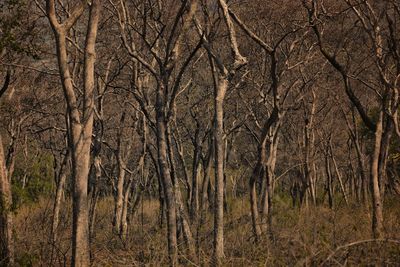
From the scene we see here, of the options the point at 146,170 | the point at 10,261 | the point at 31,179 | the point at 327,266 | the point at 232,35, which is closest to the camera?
the point at 327,266

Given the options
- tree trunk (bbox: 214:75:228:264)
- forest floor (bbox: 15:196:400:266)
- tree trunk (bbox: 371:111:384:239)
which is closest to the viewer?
forest floor (bbox: 15:196:400:266)

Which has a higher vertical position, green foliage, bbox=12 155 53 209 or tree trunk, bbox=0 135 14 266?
green foliage, bbox=12 155 53 209

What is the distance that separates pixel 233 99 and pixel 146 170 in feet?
31.1

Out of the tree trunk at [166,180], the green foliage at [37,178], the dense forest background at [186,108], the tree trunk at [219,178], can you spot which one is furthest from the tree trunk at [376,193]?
the green foliage at [37,178]

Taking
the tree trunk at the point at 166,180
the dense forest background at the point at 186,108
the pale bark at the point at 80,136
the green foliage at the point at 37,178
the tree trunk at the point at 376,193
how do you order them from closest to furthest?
the pale bark at the point at 80,136 < the dense forest background at the point at 186,108 < the tree trunk at the point at 166,180 < the tree trunk at the point at 376,193 < the green foliage at the point at 37,178

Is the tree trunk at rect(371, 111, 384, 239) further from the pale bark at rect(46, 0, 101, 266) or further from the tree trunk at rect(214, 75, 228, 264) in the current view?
the pale bark at rect(46, 0, 101, 266)

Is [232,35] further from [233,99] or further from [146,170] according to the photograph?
[146,170]

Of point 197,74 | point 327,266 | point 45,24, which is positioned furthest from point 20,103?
point 327,266

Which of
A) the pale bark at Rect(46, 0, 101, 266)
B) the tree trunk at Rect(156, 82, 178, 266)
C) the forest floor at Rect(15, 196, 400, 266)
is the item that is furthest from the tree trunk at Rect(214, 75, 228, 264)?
the pale bark at Rect(46, 0, 101, 266)

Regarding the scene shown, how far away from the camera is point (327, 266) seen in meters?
7.52

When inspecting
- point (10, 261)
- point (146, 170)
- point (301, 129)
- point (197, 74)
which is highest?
point (197, 74)

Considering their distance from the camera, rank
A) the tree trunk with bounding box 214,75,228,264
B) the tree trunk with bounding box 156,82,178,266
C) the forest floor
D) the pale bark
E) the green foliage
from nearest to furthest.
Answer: the forest floor → the pale bark → the tree trunk with bounding box 214,75,228,264 → the tree trunk with bounding box 156,82,178,266 → the green foliage

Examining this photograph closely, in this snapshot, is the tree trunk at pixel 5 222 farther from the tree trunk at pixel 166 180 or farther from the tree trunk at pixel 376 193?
the tree trunk at pixel 376 193

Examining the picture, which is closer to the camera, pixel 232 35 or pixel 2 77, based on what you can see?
pixel 232 35
